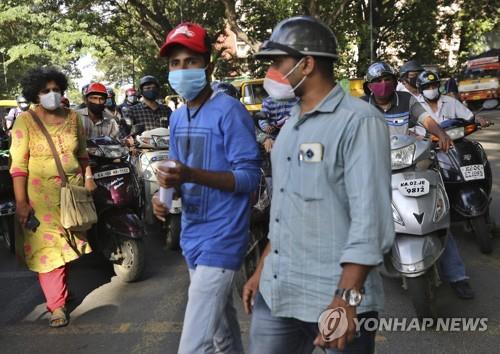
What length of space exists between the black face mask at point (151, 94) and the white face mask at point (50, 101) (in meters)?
2.64

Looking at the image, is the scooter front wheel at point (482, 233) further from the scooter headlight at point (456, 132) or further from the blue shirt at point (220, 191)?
the blue shirt at point (220, 191)

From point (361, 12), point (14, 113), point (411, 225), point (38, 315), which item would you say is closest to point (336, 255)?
point (411, 225)

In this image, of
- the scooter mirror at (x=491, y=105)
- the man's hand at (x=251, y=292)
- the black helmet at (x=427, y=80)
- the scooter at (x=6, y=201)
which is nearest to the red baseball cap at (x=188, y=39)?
the man's hand at (x=251, y=292)

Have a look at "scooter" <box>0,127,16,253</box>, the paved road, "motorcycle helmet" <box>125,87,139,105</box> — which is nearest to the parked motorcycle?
the paved road

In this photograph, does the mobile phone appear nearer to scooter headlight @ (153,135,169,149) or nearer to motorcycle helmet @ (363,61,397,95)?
scooter headlight @ (153,135,169,149)

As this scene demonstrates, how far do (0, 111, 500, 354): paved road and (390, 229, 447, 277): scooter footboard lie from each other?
477mm

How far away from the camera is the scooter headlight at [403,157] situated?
375 cm

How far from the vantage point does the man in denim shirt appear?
166 centimetres

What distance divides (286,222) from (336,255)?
212mm

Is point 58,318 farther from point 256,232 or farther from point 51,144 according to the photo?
point 256,232

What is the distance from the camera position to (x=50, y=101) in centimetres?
398

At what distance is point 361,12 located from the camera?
24.7m

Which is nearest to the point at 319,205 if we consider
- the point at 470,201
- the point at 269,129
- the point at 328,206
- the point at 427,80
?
the point at 328,206

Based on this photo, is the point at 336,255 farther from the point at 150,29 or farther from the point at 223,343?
the point at 150,29
